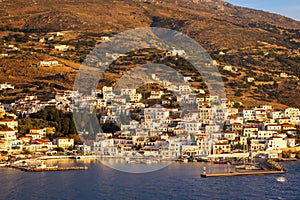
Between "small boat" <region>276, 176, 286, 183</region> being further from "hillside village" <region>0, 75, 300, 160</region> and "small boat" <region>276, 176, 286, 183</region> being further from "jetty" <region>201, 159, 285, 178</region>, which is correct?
"hillside village" <region>0, 75, 300, 160</region>

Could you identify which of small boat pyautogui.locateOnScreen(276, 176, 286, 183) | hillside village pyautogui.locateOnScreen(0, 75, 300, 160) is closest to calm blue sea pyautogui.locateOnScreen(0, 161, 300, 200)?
small boat pyautogui.locateOnScreen(276, 176, 286, 183)

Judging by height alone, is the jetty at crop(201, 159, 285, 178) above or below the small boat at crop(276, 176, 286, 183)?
above

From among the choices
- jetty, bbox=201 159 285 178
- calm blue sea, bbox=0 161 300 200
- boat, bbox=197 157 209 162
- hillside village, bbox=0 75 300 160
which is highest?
hillside village, bbox=0 75 300 160

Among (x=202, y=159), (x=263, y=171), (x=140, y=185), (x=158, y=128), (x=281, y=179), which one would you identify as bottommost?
(x=140, y=185)

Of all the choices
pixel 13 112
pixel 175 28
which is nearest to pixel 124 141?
pixel 13 112

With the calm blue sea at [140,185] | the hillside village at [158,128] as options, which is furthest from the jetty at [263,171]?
the hillside village at [158,128]

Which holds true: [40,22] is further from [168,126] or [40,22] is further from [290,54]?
[168,126]

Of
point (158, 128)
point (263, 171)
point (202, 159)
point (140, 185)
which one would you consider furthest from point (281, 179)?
point (158, 128)

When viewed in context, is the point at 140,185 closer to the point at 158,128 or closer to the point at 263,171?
the point at 263,171
